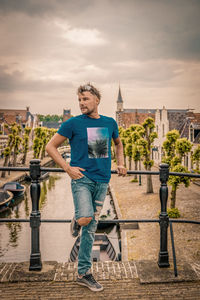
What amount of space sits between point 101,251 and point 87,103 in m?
11.4

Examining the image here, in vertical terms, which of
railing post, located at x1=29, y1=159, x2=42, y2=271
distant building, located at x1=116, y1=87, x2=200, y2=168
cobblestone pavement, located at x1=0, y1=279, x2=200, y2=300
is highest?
distant building, located at x1=116, y1=87, x2=200, y2=168

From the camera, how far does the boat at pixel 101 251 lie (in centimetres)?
1169

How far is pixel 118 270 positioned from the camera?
3.17 meters

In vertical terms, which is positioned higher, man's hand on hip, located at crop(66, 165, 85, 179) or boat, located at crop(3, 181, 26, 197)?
man's hand on hip, located at crop(66, 165, 85, 179)

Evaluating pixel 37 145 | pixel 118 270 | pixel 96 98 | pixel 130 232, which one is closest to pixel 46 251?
pixel 130 232

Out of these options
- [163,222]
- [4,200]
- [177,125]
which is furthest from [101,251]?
[177,125]

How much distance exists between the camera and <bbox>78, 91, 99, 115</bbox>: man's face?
9.18 feet

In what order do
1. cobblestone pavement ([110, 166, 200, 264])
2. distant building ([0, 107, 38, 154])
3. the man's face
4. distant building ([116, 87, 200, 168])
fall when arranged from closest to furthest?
the man's face
cobblestone pavement ([110, 166, 200, 264])
distant building ([116, 87, 200, 168])
distant building ([0, 107, 38, 154])

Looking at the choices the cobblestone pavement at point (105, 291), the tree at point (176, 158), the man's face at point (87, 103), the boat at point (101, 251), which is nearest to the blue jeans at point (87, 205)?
the cobblestone pavement at point (105, 291)

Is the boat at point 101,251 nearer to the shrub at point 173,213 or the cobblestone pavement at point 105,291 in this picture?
the shrub at point 173,213

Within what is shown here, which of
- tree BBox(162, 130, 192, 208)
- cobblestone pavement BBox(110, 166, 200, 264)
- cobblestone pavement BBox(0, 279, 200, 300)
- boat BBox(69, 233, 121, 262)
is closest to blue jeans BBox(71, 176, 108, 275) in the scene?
cobblestone pavement BBox(0, 279, 200, 300)

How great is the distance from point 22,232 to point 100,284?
1552 centimetres

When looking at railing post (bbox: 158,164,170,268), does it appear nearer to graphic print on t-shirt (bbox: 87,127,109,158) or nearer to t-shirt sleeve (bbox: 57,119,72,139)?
graphic print on t-shirt (bbox: 87,127,109,158)

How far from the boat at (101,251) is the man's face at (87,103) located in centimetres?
972
